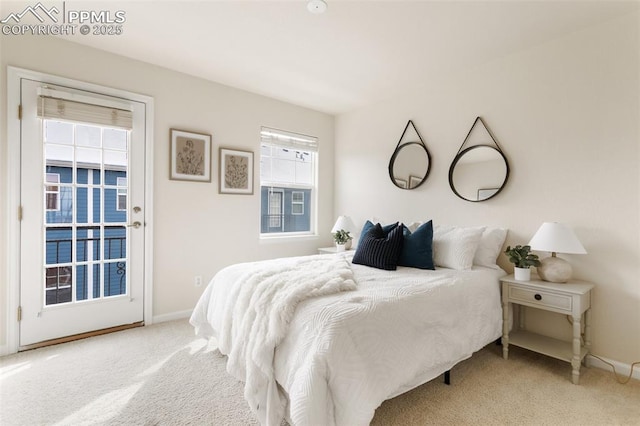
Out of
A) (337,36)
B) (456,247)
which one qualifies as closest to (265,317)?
(456,247)

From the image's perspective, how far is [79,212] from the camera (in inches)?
108

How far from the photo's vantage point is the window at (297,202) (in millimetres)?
4289

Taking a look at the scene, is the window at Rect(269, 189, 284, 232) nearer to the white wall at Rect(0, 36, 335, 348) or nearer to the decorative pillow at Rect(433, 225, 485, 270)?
the white wall at Rect(0, 36, 335, 348)

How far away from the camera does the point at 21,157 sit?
247 centimetres

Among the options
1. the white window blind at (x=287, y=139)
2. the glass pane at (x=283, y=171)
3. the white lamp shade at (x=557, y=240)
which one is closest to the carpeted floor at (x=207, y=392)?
the white lamp shade at (x=557, y=240)

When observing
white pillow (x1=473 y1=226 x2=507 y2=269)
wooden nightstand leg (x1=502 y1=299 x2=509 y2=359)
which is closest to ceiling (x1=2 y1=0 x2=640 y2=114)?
white pillow (x1=473 y1=226 x2=507 y2=269)

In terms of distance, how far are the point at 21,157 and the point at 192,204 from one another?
1.36m

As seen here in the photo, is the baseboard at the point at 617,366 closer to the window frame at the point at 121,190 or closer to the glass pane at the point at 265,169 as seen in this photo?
the glass pane at the point at 265,169

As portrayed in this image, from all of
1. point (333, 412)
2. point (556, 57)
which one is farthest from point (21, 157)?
point (556, 57)

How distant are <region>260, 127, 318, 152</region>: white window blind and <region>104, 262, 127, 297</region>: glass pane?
6.66 ft

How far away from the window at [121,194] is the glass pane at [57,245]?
421mm

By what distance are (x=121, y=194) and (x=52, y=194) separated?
1.61 ft

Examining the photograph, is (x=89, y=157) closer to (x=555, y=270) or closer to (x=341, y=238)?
(x=341, y=238)

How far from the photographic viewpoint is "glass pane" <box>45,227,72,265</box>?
8.57 ft
